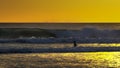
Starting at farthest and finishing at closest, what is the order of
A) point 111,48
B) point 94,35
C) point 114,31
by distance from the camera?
point 114,31
point 94,35
point 111,48

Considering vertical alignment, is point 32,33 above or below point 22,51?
below

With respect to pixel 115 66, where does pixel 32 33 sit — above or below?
below

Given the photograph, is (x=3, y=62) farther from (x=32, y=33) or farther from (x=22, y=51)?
(x=32, y=33)

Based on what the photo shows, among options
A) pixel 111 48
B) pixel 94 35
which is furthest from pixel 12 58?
pixel 94 35

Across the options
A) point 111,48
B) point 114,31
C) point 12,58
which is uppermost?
point 12,58

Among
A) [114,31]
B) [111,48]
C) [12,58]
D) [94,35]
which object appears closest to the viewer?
[12,58]

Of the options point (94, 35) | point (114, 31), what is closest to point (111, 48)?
point (94, 35)

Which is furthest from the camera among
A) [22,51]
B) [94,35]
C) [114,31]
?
[114,31]

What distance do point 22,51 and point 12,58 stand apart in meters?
3.62

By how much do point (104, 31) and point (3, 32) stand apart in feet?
40.4

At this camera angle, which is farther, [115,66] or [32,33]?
[32,33]

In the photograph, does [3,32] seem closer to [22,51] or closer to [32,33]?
[32,33]

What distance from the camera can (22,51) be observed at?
→ 79.9 feet

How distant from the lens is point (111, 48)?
2664 cm
